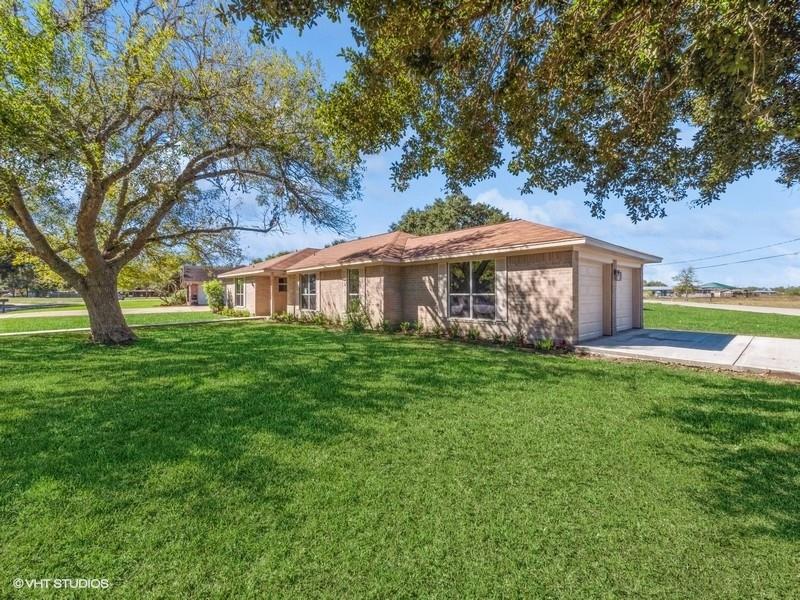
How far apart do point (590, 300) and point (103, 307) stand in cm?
1430

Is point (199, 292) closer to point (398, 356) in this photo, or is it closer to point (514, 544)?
point (398, 356)

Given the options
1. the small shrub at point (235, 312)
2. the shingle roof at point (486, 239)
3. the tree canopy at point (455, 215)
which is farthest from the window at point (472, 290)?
the tree canopy at point (455, 215)

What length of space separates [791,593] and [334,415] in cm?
428

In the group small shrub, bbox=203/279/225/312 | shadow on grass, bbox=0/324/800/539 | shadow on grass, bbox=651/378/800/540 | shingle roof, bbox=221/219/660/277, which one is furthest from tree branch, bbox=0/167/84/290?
small shrub, bbox=203/279/225/312

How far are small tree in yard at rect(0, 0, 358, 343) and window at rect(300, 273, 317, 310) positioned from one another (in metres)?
6.21

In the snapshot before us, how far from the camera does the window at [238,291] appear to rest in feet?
78.3

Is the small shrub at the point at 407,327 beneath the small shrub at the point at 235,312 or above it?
beneath

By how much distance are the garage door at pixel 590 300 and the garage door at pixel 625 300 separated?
4.76ft

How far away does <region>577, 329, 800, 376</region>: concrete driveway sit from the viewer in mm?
7793

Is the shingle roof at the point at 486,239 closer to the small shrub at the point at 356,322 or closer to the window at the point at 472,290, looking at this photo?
the window at the point at 472,290

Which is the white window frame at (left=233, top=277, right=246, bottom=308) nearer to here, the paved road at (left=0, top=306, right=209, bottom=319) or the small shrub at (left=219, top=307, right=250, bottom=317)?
the small shrub at (left=219, top=307, right=250, bottom=317)

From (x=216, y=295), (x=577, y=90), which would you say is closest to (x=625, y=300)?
(x=577, y=90)

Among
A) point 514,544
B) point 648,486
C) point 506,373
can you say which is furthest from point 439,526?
point 506,373

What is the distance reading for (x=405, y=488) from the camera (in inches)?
130
